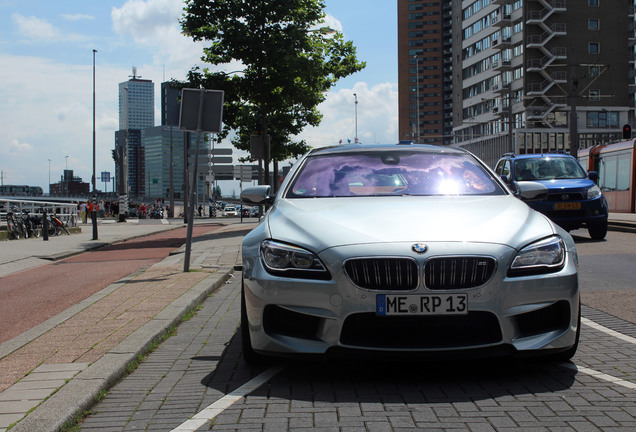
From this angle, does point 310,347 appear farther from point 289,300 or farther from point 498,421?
point 498,421

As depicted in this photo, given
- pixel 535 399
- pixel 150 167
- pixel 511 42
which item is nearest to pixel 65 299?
pixel 535 399

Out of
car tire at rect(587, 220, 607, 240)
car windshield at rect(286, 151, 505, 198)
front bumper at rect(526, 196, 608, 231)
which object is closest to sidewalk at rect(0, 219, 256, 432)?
car windshield at rect(286, 151, 505, 198)

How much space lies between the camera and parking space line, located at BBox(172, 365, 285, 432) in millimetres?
3475

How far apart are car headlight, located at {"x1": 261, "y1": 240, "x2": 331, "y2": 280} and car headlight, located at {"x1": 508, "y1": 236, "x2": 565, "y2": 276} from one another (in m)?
1.08

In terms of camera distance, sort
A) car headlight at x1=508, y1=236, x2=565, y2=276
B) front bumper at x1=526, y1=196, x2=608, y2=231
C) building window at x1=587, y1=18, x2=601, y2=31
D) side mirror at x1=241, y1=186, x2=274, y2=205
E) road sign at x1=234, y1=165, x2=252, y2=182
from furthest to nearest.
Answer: building window at x1=587, y1=18, x2=601, y2=31 < road sign at x1=234, y1=165, x2=252, y2=182 < front bumper at x1=526, y1=196, x2=608, y2=231 < side mirror at x1=241, y1=186, x2=274, y2=205 < car headlight at x1=508, y1=236, x2=565, y2=276

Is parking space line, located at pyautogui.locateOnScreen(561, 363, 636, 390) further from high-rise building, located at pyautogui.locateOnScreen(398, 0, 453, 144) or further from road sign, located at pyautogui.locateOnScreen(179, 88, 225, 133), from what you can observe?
high-rise building, located at pyautogui.locateOnScreen(398, 0, 453, 144)

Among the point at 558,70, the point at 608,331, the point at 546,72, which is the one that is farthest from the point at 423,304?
the point at 558,70

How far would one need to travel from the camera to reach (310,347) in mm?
4113

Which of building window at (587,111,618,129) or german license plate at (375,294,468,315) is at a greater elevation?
building window at (587,111,618,129)

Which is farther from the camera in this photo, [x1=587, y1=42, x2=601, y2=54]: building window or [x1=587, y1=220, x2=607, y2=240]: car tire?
[x1=587, y1=42, x2=601, y2=54]: building window

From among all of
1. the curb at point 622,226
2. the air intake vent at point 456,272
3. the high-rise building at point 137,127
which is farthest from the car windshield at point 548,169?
the high-rise building at point 137,127

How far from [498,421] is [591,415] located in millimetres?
478

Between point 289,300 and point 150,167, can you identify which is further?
point 150,167

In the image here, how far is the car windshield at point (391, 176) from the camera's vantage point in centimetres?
528
